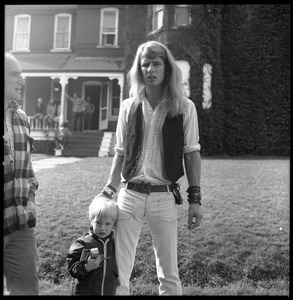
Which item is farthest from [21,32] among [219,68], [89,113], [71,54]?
[219,68]

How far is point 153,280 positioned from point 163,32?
1176 centimetres

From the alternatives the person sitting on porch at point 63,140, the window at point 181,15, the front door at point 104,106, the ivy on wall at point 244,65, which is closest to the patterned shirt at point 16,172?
the person sitting on porch at point 63,140

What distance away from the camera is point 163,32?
14.4m

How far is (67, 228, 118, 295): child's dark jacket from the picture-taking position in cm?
269

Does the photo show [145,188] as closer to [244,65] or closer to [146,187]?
[146,187]

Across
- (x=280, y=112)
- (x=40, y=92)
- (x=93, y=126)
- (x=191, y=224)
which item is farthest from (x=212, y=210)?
(x=40, y=92)

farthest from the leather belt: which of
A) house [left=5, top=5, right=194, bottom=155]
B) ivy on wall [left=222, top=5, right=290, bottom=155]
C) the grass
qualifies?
house [left=5, top=5, right=194, bottom=155]

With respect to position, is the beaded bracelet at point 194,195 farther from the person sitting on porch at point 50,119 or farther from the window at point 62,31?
the window at point 62,31

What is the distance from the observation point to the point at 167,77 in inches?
111

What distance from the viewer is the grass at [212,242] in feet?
13.6

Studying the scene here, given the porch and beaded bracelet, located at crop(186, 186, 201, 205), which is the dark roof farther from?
beaded bracelet, located at crop(186, 186, 201, 205)

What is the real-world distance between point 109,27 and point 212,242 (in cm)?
1505

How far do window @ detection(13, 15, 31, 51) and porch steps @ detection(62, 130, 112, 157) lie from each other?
259 inches

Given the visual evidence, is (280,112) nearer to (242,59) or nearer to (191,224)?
(242,59)
